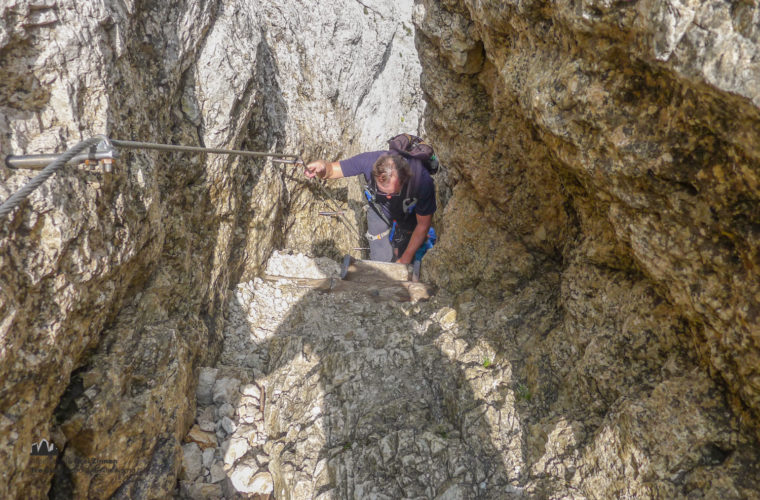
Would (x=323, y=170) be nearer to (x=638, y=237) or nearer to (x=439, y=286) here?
(x=439, y=286)

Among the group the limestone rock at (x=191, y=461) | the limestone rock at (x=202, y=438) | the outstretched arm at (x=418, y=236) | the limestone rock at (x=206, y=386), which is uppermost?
the outstretched arm at (x=418, y=236)

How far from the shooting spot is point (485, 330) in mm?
4238

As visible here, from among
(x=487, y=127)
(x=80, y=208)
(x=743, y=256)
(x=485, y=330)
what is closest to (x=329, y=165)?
(x=487, y=127)

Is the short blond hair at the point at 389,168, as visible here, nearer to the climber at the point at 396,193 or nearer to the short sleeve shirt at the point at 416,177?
the climber at the point at 396,193

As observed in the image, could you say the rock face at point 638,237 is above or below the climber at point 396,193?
above

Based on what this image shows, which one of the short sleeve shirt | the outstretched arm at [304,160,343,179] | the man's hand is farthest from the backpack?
the man's hand

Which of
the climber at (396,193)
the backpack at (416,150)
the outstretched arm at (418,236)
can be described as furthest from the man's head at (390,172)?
the outstretched arm at (418,236)

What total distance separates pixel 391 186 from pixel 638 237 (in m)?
4.88

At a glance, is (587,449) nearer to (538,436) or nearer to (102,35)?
(538,436)

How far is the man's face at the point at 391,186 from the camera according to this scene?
687 cm

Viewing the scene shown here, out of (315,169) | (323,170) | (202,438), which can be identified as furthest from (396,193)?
(202,438)

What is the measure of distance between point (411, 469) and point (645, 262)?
2085mm

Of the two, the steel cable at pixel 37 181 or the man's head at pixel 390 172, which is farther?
the man's head at pixel 390 172

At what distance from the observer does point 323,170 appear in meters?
7.12
